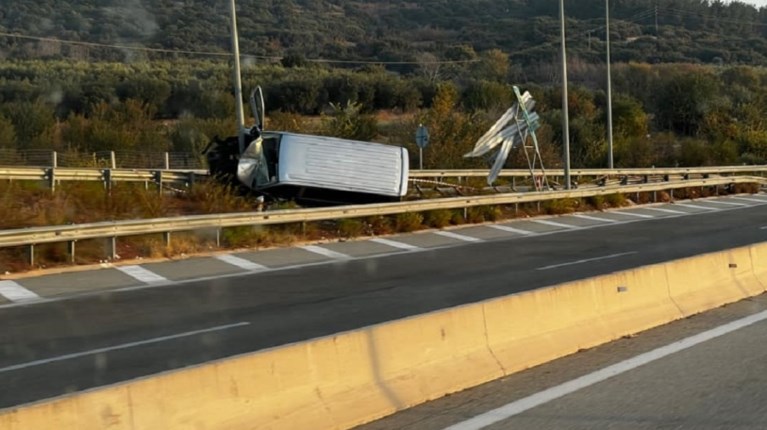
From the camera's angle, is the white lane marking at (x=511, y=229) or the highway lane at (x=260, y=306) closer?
the highway lane at (x=260, y=306)

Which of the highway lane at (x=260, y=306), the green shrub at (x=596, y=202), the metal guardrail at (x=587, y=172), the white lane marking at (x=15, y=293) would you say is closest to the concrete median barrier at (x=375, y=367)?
the highway lane at (x=260, y=306)

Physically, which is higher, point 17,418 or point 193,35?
point 193,35

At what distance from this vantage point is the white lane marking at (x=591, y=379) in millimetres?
7051

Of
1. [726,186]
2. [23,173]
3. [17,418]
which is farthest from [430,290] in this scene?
[726,186]

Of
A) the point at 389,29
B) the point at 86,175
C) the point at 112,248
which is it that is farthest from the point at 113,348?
the point at 389,29

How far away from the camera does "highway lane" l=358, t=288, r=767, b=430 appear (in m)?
7.02

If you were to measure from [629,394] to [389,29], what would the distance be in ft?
429

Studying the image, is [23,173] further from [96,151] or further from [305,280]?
[96,151]

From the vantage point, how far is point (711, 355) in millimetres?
9492

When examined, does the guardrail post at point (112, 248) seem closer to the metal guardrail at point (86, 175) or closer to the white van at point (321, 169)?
the metal guardrail at point (86, 175)

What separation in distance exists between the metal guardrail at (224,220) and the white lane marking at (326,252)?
35.9 inches

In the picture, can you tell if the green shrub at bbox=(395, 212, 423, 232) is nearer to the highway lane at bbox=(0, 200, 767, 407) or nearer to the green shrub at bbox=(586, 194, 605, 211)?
the highway lane at bbox=(0, 200, 767, 407)

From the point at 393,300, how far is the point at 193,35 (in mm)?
94532

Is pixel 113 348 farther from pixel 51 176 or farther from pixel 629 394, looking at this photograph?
pixel 51 176
